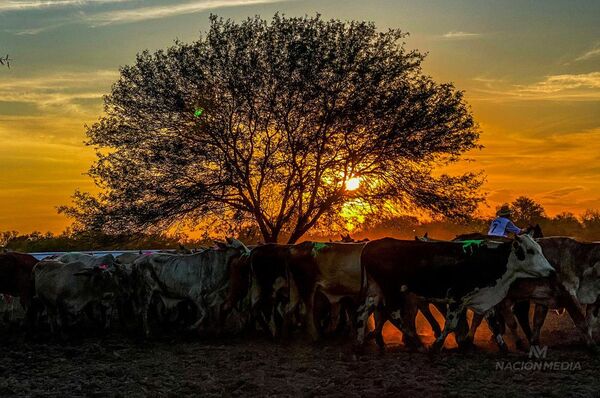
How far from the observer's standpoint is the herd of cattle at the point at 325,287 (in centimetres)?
1212

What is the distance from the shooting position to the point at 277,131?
27.1 m

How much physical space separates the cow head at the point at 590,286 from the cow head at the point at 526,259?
132cm

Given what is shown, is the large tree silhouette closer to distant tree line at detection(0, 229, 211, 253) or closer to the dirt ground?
distant tree line at detection(0, 229, 211, 253)

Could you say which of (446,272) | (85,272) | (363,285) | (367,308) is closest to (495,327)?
(446,272)

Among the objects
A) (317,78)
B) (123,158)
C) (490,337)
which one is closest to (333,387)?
(490,337)

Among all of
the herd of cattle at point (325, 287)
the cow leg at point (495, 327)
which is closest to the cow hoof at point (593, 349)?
the herd of cattle at point (325, 287)

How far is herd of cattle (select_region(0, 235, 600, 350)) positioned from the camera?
39.8 ft

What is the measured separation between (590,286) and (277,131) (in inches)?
636

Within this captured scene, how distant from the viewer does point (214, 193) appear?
27859 millimetres

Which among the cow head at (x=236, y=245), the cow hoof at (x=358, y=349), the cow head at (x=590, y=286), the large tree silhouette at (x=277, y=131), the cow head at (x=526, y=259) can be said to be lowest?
the cow hoof at (x=358, y=349)

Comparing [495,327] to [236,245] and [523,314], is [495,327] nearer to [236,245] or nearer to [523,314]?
[523,314]

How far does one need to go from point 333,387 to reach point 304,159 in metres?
17.9

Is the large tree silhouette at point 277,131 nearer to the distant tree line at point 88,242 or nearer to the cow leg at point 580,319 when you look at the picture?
the distant tree line at point 88,242

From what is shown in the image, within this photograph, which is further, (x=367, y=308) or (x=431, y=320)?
(x=431, y=320)
